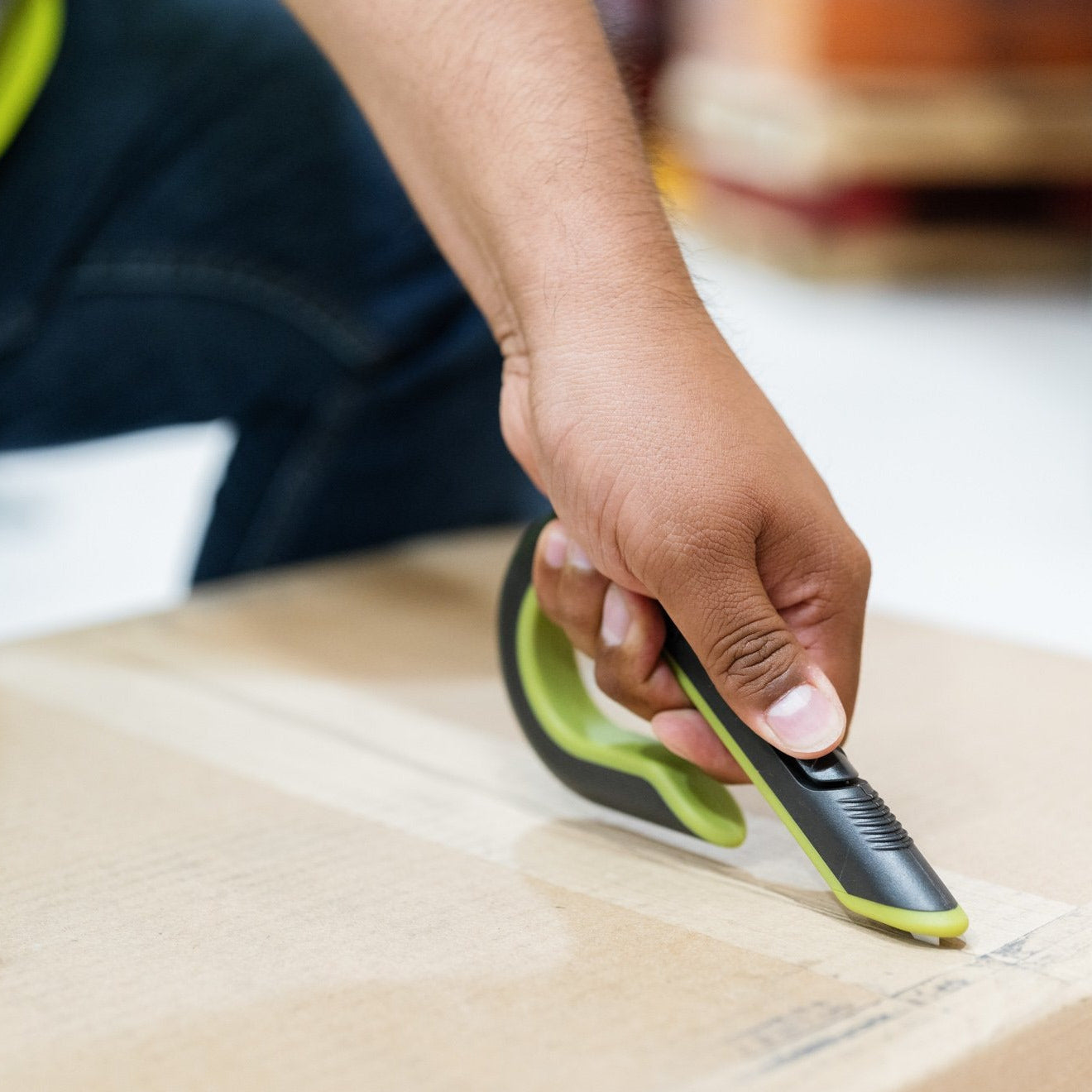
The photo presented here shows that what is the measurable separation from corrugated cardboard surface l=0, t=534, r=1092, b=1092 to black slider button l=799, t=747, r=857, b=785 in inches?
2.0

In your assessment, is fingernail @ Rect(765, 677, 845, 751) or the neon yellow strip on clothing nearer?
fingernail @ Rect(765, 677, 845, 751)

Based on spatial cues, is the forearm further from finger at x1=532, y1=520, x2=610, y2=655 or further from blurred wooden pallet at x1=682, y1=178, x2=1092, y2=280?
blurred wooden pallet at x1=682, y1=178, x2=1092, y2=280

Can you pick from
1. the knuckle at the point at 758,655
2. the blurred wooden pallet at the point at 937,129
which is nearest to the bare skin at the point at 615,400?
the knuckle at the point at 758,655

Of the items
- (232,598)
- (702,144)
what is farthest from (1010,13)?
(232,598)

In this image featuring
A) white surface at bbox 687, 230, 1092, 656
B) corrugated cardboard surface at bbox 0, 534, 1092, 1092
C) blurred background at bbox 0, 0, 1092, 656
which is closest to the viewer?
corrugated cardboard surface at bbox 0, 534, 1092, 1092

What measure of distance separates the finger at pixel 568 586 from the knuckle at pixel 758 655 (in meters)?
0.08

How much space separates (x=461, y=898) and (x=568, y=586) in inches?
5.4

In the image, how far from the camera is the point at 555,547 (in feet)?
1.96

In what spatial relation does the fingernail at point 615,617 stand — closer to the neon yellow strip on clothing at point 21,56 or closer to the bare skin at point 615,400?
the bare skin at point 615,400

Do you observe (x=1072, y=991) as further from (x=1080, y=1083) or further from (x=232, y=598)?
(x=232, y=598)

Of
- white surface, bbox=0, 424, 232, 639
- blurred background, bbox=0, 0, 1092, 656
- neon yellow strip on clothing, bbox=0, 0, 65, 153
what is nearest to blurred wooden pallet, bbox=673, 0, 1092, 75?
blurred background, bbox=0, 0, 1092, 656

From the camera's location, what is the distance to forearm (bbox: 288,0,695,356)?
0.57 m

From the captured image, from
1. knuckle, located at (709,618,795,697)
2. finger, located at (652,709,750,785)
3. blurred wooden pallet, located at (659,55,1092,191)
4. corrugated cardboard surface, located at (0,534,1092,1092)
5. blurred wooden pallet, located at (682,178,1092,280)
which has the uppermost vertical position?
blurred wooden pallet, located at (659,55,1092,191)

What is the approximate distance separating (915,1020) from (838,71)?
2929mm
